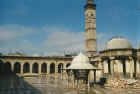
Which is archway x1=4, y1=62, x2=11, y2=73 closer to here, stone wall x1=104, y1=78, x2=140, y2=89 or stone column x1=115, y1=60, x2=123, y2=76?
stone column x1=115, y1=60, x2=123, y2=76

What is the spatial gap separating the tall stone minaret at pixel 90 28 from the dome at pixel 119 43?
85.3 feet

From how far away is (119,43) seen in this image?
36.6 metres

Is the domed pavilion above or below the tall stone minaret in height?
below

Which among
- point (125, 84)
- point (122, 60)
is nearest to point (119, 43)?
point (122, 60)

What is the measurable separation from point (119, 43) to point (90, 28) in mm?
30842

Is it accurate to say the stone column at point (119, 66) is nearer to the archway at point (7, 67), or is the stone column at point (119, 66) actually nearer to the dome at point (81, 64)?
the dome at point (81, 64)

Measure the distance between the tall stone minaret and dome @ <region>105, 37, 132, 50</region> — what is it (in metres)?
26.0

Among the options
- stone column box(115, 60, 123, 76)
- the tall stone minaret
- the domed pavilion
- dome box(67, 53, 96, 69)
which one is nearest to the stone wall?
the domed pavilion

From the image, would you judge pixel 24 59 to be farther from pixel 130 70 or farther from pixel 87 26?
pixel 130 70

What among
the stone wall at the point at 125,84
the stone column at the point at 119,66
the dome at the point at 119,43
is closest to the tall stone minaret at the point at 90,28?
the dome at the point at 119,43

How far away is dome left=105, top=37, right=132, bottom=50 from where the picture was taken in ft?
118

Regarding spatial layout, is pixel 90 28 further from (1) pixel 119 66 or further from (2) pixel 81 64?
(2) pixel 81 64

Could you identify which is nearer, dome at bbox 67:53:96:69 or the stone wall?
dome at bbox 67:53:96:69

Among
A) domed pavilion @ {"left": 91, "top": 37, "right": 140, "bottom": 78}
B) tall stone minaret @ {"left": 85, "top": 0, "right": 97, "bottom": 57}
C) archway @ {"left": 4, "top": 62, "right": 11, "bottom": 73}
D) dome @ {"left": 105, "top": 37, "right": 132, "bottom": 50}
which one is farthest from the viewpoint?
tall stone minaret @ {"left": 85, "top": 0, "right": 97, "bottom": 57}
